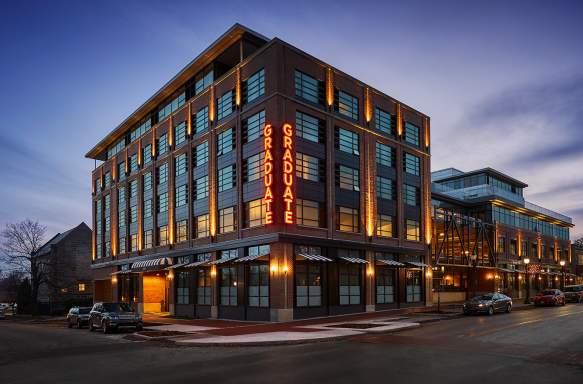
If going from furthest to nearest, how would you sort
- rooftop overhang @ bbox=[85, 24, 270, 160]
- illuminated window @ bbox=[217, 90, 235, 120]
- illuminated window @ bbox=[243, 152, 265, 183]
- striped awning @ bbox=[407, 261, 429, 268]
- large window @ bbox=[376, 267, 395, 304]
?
striped awning @ bbox=[407, 261, 429, 268] < large window @ bbox=[376, 267, 395, 304] < illuminated window @ bbox=[217, 90, 235, 120] < rooftop overhang @ bbox=[85, 24, 270, 160] < illuminated window @ bbox=[243, 152, 265, 183]

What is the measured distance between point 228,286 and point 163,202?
1605 cm

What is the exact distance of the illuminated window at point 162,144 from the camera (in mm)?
50406

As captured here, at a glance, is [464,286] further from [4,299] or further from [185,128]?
[4,299]

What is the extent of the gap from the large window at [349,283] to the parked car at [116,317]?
48.8 feet

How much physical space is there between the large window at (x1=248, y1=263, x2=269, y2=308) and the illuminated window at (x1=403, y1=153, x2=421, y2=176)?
1897cm

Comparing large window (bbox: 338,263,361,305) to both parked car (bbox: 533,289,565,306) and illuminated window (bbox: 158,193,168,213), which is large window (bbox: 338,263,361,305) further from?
illuminated window (bbox: 158,193,168,213)

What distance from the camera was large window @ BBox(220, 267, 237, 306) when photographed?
3712 centimetres

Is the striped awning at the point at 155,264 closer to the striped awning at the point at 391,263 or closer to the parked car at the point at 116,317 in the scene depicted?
the parked car at the point at 116,317

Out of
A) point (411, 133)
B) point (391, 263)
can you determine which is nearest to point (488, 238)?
point (411, 133)

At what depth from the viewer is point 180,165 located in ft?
155

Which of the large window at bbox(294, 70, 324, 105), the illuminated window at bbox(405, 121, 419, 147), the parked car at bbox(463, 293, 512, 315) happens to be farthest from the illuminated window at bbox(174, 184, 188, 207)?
the parked car at bbox(463, 293, 512, 315)

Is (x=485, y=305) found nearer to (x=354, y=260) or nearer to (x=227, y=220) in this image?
(x=354, y=260)

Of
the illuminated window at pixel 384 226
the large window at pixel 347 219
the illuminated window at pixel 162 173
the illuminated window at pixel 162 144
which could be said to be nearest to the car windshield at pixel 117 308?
the large window at pixel 347 219

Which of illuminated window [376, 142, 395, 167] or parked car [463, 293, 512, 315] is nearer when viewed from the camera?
parked car [463, 293, 512, 315]
